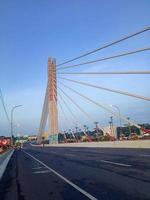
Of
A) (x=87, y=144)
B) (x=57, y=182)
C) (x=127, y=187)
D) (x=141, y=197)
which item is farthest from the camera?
(x=87, y=144)

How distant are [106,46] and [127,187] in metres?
22.9

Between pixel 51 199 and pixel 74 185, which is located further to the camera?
pixel 74 185

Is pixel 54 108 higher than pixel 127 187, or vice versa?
pixel 54 108

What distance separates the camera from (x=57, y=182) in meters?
14.8

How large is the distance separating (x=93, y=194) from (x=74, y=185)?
2497mm

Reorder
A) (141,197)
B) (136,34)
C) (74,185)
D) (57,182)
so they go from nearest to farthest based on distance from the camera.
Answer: (141,197)
(74,185)
(57,182)
(136,34)

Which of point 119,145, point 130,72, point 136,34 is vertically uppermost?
point 136,34

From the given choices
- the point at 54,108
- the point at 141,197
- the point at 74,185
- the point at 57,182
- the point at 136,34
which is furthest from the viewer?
the point at 54,108

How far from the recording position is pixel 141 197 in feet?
31.8

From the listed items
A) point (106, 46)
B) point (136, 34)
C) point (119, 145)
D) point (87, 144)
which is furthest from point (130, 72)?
point (87, 144)

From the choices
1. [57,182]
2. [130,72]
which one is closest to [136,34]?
[130,72]

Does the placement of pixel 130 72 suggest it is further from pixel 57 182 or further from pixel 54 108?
pixel 54 108

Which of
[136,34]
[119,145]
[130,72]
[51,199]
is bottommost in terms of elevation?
[51,199]

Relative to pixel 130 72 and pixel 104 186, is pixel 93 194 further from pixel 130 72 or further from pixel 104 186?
pixel 130 72
